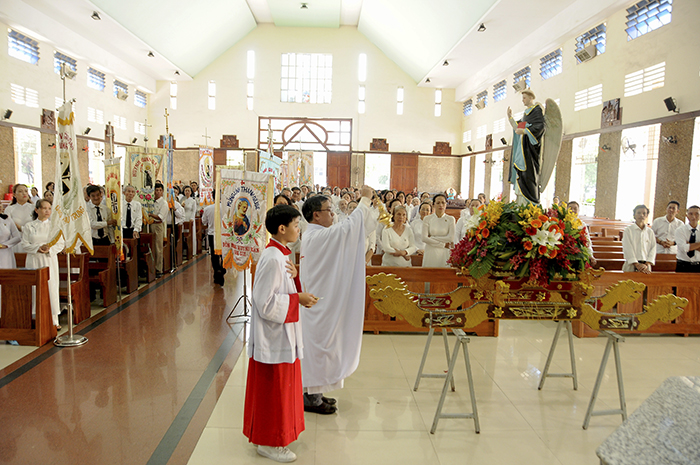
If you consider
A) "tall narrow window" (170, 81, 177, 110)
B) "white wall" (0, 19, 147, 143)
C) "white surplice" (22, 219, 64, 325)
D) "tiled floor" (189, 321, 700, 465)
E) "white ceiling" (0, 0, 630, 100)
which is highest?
"white ceiling" (0, 0, 630, 100)

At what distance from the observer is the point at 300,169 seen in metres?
14.6

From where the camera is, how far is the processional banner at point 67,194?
16.4 feet

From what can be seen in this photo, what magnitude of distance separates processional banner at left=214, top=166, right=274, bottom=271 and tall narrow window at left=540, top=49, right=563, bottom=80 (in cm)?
1212

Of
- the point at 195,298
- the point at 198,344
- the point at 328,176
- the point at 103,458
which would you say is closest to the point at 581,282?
the point at 103,458

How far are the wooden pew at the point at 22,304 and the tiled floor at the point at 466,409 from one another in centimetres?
230

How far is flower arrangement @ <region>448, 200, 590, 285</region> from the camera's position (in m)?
3.16

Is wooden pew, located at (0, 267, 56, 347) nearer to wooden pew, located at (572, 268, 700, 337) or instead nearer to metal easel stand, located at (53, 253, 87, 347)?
metal easel stand, located at (53, 253, 87, 347)

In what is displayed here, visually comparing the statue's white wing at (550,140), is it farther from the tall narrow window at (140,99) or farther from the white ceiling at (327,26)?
the tall narrow window at (140,99)

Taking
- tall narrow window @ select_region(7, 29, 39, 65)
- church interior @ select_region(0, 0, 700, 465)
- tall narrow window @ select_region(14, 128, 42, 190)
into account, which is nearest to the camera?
church interior @ select_region(0, 0, 700, 465)

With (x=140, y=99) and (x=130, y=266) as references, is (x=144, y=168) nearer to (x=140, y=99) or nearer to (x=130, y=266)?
(x=130, y=266)

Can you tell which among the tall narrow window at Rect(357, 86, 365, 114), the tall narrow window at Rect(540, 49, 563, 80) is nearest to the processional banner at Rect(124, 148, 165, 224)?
the tall narrow window at Rect(540, 49, 563, 80)

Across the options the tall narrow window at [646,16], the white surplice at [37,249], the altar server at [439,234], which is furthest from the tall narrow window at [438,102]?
the white surplice at [37,249]

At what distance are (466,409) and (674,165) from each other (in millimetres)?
9201

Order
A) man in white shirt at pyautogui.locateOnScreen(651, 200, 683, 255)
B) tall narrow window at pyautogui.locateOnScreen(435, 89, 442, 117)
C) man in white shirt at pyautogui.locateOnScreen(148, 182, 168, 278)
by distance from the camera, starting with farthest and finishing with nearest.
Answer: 1. tall narrow window at pyautogui.locateOnScreen(435, 89, 442, 117)
2. man in white shirt at pyautogui.locateOnScreen(148, 182, 168, 278)
3. man in white shirt at pyautogui.locateOnScreen(651, 200, 683, 255)
